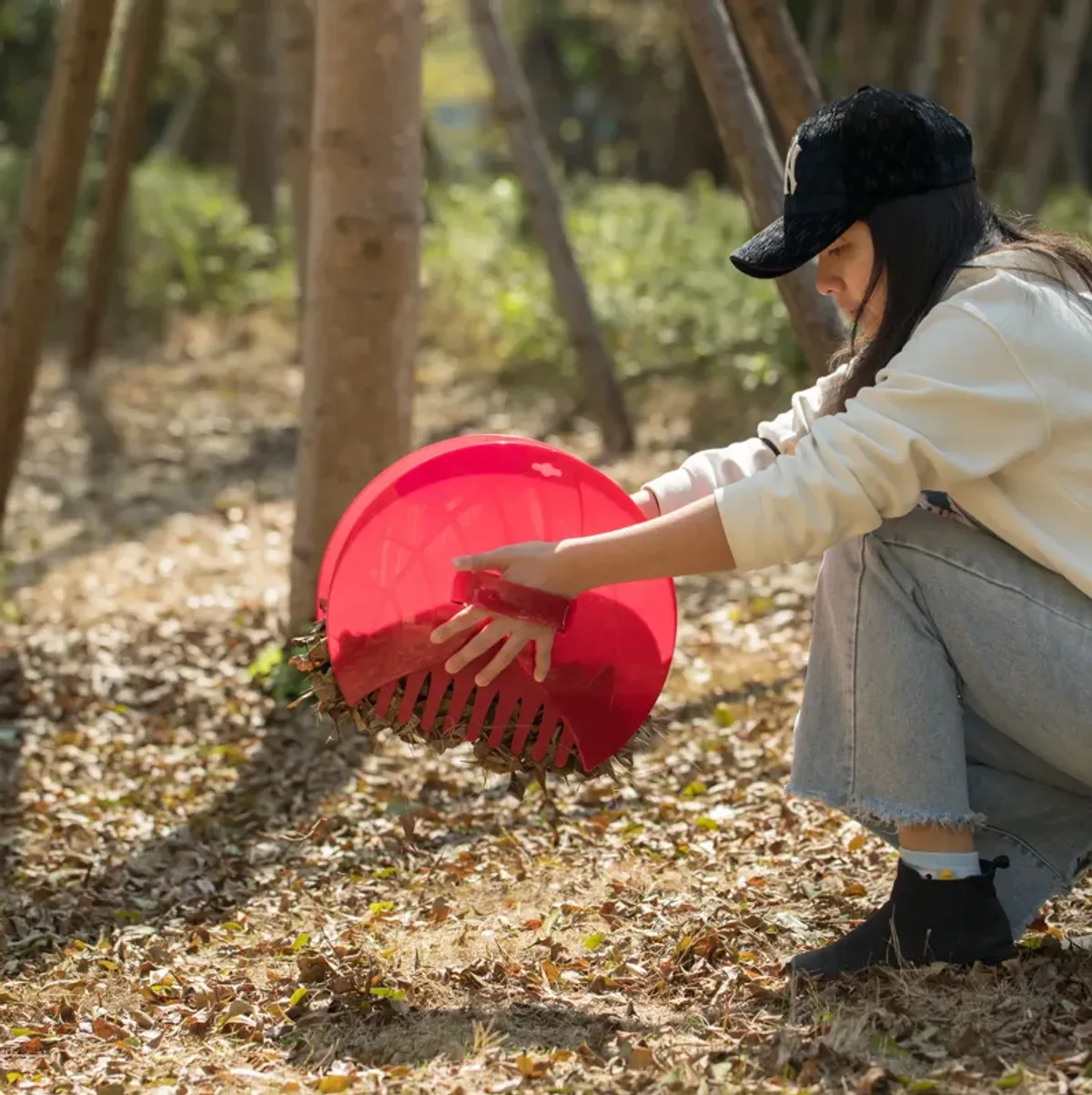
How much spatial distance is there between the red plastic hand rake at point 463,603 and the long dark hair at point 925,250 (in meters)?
0.55

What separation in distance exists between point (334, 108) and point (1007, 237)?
232 centimetres

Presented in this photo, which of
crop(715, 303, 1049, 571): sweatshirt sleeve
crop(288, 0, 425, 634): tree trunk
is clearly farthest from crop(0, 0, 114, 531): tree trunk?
crop(715, 303, 1049, 571): sweatshirt sleeve

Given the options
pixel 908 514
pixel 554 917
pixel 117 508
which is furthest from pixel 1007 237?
pixel 117 508

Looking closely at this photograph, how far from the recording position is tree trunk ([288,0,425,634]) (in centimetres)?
427

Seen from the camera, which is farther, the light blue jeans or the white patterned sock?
the white patterned sock

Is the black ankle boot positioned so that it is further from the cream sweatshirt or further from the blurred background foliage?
the blurred background foliage

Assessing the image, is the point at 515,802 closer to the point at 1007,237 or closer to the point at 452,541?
the point at 452,541

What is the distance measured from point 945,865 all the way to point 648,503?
0.82 metres

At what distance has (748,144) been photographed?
4.39 meters

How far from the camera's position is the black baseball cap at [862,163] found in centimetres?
240

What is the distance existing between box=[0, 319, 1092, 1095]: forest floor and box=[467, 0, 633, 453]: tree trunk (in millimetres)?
2127

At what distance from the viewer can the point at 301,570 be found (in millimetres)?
4711

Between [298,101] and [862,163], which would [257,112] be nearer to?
[298,101]

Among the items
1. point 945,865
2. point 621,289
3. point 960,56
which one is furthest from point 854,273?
point 621,289
